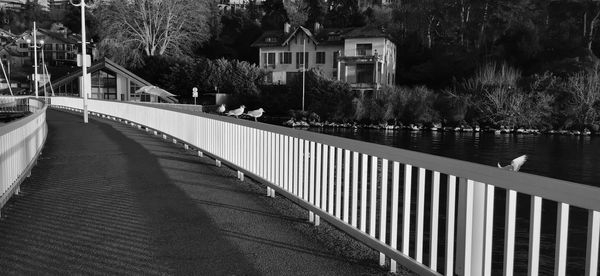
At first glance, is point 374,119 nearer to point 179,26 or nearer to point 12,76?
point 179,26

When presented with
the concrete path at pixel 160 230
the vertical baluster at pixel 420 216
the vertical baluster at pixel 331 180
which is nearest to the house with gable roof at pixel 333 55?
the concrete path at pixel 160 230

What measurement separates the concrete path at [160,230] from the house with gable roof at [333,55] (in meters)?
59.2

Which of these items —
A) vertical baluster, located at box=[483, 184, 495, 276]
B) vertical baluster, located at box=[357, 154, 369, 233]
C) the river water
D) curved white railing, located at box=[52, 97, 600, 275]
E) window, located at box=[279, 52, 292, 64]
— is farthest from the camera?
window, located at box=[279, 52, 292, 64]

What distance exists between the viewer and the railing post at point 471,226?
406 cm

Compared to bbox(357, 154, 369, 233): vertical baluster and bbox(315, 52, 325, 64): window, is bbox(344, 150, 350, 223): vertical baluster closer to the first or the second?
bbox(357, 154, 369, 233): vertical baluster

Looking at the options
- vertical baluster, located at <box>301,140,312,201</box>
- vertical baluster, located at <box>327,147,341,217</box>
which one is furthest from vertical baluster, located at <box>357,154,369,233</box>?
vertical baluster, located at <box>301,140,312,201</box>

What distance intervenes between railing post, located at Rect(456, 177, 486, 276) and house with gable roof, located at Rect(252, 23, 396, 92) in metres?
64.5

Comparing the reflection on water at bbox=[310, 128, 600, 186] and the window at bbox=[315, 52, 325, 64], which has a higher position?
the window at bbox=[315, 52, 325, 64]

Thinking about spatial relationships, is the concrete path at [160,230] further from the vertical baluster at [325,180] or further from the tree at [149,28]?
the tree at [149,28]

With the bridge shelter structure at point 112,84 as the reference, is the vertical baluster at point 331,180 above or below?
below

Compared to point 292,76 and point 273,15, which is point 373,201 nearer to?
point 292,76

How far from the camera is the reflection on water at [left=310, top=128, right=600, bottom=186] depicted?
31500 mm

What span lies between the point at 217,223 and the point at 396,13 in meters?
76.1

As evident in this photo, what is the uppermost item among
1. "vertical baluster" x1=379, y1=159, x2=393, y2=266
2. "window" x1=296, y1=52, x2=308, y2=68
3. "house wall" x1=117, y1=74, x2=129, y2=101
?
"window" x1=296, y1=52, x2=308, y2=68
